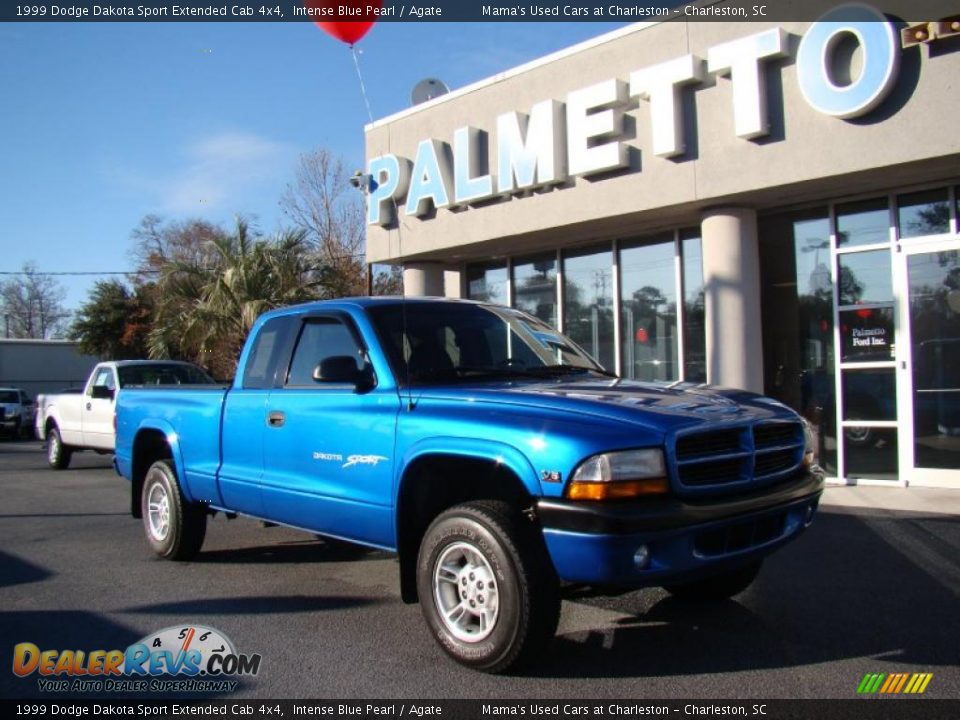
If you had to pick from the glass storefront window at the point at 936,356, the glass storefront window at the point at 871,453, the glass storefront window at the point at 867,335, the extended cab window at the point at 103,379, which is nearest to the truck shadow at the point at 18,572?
the extended cab window at the point at 103,379

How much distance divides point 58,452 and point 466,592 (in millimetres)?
12596

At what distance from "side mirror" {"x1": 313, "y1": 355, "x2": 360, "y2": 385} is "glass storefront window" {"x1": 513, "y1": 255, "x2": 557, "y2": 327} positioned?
8.89 metres

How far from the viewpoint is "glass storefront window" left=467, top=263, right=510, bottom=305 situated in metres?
14.3

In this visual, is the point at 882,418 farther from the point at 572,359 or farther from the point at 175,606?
the point at 175,606

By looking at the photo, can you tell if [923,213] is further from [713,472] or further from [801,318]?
[713,472]

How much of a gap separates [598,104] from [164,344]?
545 inches

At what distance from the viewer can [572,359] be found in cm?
559

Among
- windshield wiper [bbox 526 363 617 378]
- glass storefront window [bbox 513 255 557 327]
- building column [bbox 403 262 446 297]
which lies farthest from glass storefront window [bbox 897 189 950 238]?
building column [bbox 403 262 446 297]

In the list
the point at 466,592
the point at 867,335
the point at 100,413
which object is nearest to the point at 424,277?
the point at 100,413

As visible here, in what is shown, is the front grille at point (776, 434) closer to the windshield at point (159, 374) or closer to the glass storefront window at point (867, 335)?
the glass storefront window at point (867, 335)

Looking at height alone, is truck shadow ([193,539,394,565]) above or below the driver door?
below

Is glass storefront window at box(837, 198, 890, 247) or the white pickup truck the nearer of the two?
glass storefront window at box(837, 198, 890, 247)

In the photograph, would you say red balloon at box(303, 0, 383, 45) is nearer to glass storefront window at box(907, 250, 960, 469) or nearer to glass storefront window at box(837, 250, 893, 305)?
glass storefront window at box(837, 250, 893, 305)

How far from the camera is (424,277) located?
14.3 m
